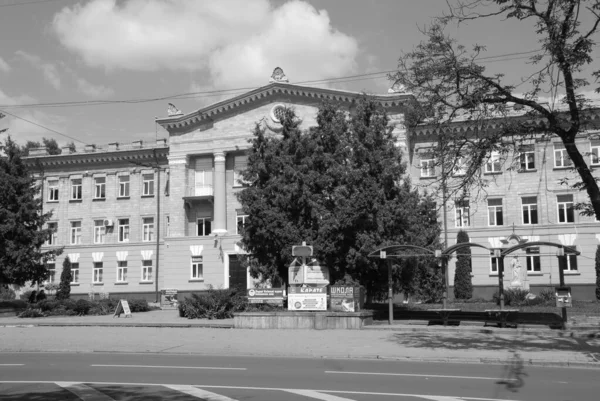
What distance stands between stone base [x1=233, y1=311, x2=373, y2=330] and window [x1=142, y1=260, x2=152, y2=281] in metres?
29.5

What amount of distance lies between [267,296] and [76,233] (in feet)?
115

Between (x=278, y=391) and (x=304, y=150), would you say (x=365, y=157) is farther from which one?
(x=278, y=391)

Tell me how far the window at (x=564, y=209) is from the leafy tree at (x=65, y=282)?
36874mm

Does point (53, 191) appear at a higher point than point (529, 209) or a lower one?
higher

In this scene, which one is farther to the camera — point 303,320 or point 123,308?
point 123,308

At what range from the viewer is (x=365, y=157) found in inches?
1029

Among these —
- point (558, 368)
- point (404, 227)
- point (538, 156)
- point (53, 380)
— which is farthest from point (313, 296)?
point (538, 156)

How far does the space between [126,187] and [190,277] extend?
1130cm

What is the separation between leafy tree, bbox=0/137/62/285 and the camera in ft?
127

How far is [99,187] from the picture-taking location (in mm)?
54062

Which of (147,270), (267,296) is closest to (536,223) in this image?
(267,296)

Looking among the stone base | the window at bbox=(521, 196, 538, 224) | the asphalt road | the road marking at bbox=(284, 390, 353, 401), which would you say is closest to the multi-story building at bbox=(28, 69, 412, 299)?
the window at bbox=(521, 196, 538, 224)

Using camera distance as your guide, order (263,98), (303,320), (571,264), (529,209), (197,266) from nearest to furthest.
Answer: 1. (303,320)
2. (571,264)
3. (529,209)
4. (263,98)
5. (197,266)

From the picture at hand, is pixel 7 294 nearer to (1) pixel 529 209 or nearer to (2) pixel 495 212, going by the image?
(2) pixel 495 212
